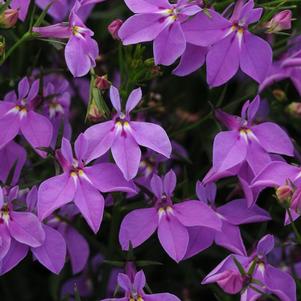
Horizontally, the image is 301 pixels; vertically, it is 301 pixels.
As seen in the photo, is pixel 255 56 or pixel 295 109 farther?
pixel 295 109

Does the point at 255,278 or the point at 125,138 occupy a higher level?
the point at 125,138

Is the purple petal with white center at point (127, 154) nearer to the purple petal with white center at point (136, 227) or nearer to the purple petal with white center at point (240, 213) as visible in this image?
the purple petal with white center at point (136, 227)

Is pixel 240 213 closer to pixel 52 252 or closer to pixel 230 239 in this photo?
pixel 230 239

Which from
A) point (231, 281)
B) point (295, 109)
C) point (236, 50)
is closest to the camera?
point (231, 281)

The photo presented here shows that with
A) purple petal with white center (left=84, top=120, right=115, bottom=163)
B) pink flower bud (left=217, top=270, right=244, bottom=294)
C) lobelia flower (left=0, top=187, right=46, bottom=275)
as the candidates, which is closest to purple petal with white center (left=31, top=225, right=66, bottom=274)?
lobelia flower (left=0, top=187, right=46, bottom=275)

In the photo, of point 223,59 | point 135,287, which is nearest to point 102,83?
point 223,59

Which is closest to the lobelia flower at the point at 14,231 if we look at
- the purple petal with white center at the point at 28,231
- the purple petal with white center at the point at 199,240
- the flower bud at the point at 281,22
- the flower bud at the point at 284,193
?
the purple petal with white center at the point at 28,231

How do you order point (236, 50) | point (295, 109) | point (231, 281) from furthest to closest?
point (295, 109) < point (236, 50) < point (231, 281)

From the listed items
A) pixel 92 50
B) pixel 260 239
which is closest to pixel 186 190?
pixel 260 239
